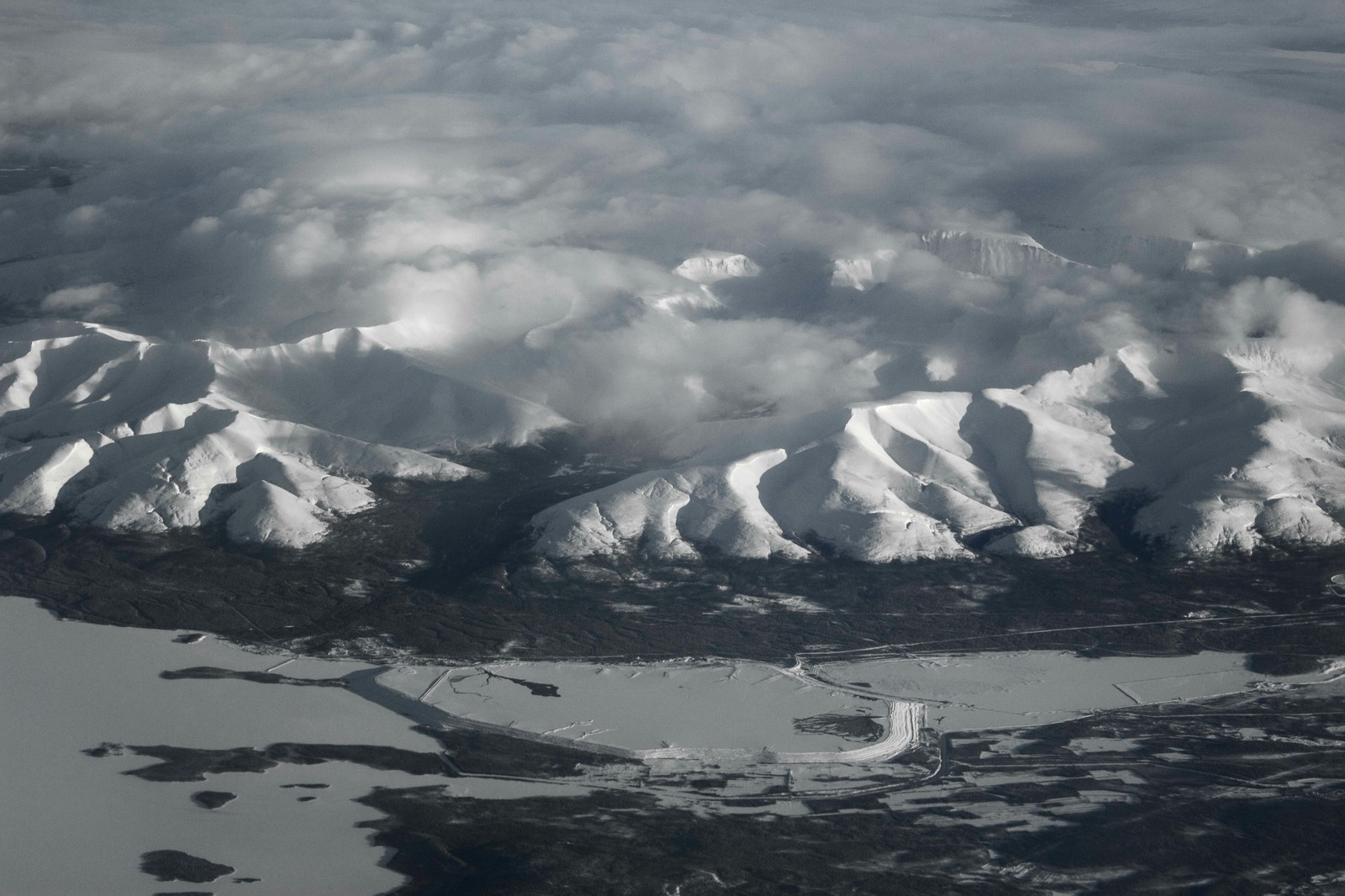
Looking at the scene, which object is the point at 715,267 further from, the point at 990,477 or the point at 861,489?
the point at 861,489

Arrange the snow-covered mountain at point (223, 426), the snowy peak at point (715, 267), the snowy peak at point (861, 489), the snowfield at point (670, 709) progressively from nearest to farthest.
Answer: the snowfield at point (670, 709)
the snowy peak at point (861, 489)
the snow-covered mountain at point (223, 426)
the snowy peak at point (715, 267)

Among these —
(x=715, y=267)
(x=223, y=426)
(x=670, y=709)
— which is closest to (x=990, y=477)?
(x=670, y=709)

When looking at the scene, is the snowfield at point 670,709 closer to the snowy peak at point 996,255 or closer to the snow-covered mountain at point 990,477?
the snow-covered mountain at point 990,477

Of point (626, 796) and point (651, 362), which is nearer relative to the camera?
point (626, 796)

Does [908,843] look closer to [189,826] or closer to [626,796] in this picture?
[626,796]

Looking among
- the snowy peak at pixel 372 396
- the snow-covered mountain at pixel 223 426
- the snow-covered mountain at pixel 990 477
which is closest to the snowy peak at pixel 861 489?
the snow-covered mountain at pixel 990 477

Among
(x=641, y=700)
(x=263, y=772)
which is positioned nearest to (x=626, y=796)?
(x=641, y=700)
